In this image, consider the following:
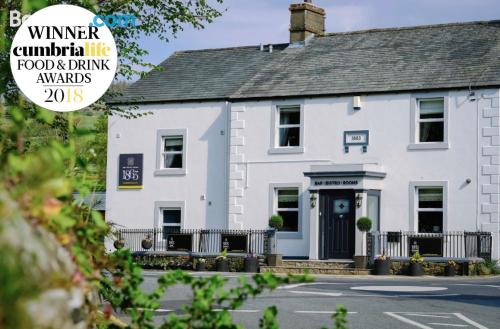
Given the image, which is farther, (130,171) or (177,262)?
(130,171)

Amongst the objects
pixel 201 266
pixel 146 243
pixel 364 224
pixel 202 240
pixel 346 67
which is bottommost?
pixel 201 266

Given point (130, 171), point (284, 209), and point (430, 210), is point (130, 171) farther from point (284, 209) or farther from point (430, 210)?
point (430, 210)

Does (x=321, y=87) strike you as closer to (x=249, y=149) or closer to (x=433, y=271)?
(x=249, y=149)

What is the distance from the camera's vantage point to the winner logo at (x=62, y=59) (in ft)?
24.4

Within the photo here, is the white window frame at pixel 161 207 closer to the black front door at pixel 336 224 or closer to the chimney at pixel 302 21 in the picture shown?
the black front door at pixel 336 224

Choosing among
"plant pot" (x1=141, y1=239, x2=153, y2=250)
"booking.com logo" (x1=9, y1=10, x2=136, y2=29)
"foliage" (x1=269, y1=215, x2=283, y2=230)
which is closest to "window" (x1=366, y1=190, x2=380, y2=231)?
"foliage" (x1=269, y1=215, x2=283, y2=230)

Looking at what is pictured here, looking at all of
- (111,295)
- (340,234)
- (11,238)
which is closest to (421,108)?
(340,234)

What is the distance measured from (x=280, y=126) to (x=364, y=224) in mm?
5767

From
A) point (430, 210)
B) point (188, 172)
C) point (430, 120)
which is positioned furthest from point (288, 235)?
point (430, 120)

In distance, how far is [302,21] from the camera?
37.9 metres

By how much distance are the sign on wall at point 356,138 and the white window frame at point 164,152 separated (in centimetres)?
664

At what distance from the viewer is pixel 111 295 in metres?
9.77

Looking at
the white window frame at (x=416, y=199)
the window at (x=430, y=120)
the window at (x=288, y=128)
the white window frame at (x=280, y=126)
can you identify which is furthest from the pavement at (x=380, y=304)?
the window at (x=288, y=128)

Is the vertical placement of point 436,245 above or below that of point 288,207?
below
